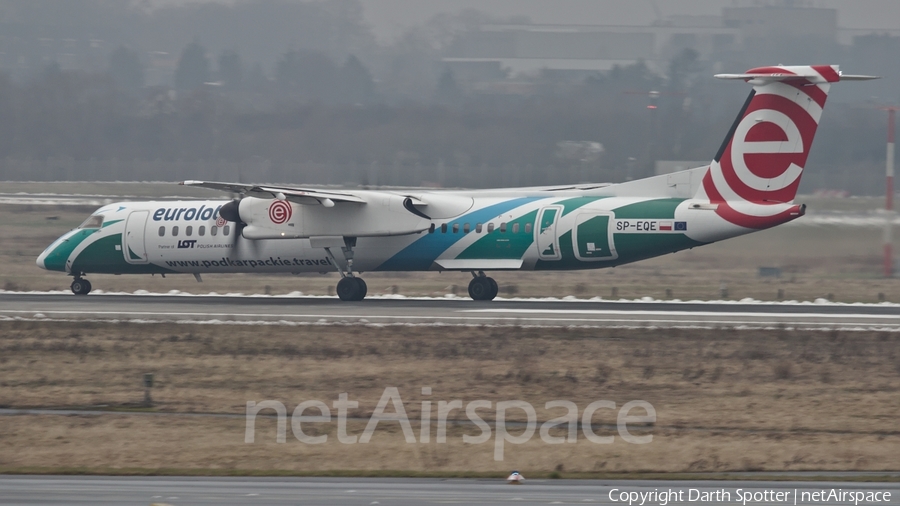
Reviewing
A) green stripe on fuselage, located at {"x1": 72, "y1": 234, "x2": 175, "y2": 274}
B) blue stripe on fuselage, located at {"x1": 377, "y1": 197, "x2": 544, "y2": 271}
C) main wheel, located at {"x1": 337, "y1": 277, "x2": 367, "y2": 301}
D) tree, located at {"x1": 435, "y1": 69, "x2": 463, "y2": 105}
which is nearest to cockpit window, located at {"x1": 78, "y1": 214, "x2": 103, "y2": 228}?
green stripe on fuselage, located at {"x1": 72, "y1": 234, "x2": 175, "y2": 274}

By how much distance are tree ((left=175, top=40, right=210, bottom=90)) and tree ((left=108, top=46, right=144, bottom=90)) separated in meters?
3.19

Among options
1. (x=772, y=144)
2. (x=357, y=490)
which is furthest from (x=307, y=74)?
(x=357, y=490)

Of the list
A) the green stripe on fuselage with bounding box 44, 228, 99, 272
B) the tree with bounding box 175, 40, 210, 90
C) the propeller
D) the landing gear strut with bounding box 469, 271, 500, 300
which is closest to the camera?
the propeller

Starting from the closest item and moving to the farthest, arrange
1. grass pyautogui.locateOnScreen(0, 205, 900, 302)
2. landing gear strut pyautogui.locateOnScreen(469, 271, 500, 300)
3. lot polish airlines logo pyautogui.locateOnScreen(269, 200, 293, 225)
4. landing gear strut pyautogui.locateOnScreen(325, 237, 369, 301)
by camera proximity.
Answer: lot polish airlines logo pyautogui.locateOnScreen(269, 200, 293, 225), landing gear strut pyautogui.locateOnScreen(325, 237, 369, 301), landing gear strut pyautogui.locateOnScreen(469, 271, 500, 300), grass pyautogui.locateOnScreen(0, 205, 900, 302)

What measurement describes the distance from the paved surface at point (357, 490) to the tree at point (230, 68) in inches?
3103

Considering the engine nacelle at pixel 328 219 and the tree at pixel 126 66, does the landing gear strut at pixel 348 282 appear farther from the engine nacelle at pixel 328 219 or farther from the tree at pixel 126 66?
the tree at pixel 126 66

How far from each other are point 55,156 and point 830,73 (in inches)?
2123

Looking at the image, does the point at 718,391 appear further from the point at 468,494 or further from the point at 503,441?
the point at 468,494

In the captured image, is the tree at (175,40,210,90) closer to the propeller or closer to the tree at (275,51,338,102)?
the tree at (275,51,338,102)

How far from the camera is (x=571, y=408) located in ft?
60.0

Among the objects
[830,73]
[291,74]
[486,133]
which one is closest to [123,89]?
[291,74]

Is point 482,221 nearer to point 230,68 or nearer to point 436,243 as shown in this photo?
point 436,243

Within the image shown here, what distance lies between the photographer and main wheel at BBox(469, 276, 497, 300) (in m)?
33.2

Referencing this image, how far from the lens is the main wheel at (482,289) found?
33.2 m
